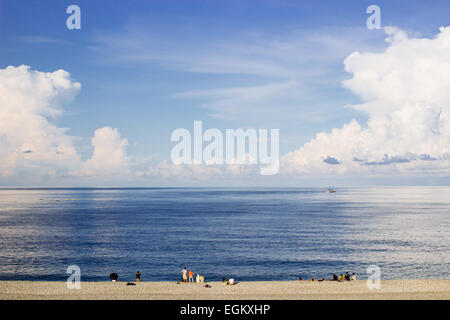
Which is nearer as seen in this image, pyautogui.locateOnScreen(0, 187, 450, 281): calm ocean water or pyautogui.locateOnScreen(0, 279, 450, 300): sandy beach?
pyautogui.locateOnScreen(0, 279, 450, 300): sandy beach

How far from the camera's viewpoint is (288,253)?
70688 mm

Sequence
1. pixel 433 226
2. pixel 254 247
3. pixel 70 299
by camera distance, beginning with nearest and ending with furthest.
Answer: pixel 70 299, pixel 254 247, pixel 433 226

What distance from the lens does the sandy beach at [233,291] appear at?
35.9 metres

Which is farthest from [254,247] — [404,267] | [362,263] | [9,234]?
[9,234]

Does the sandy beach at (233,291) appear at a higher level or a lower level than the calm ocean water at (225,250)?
higher

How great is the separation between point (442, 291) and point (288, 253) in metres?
33.8

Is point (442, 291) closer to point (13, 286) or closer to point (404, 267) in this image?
point (404, 267)

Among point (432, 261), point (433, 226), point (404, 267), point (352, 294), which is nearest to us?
point (352, 294)

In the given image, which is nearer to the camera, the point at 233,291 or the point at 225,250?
the point at 233,291

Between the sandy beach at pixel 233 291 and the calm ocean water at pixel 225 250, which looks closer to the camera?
the sandy beach at pixel 233 291

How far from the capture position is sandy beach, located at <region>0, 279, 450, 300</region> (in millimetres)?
35906

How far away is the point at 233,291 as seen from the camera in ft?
129

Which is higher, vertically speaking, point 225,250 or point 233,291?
point 233,291

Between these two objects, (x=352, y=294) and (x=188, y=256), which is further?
(x=188, y=256)
